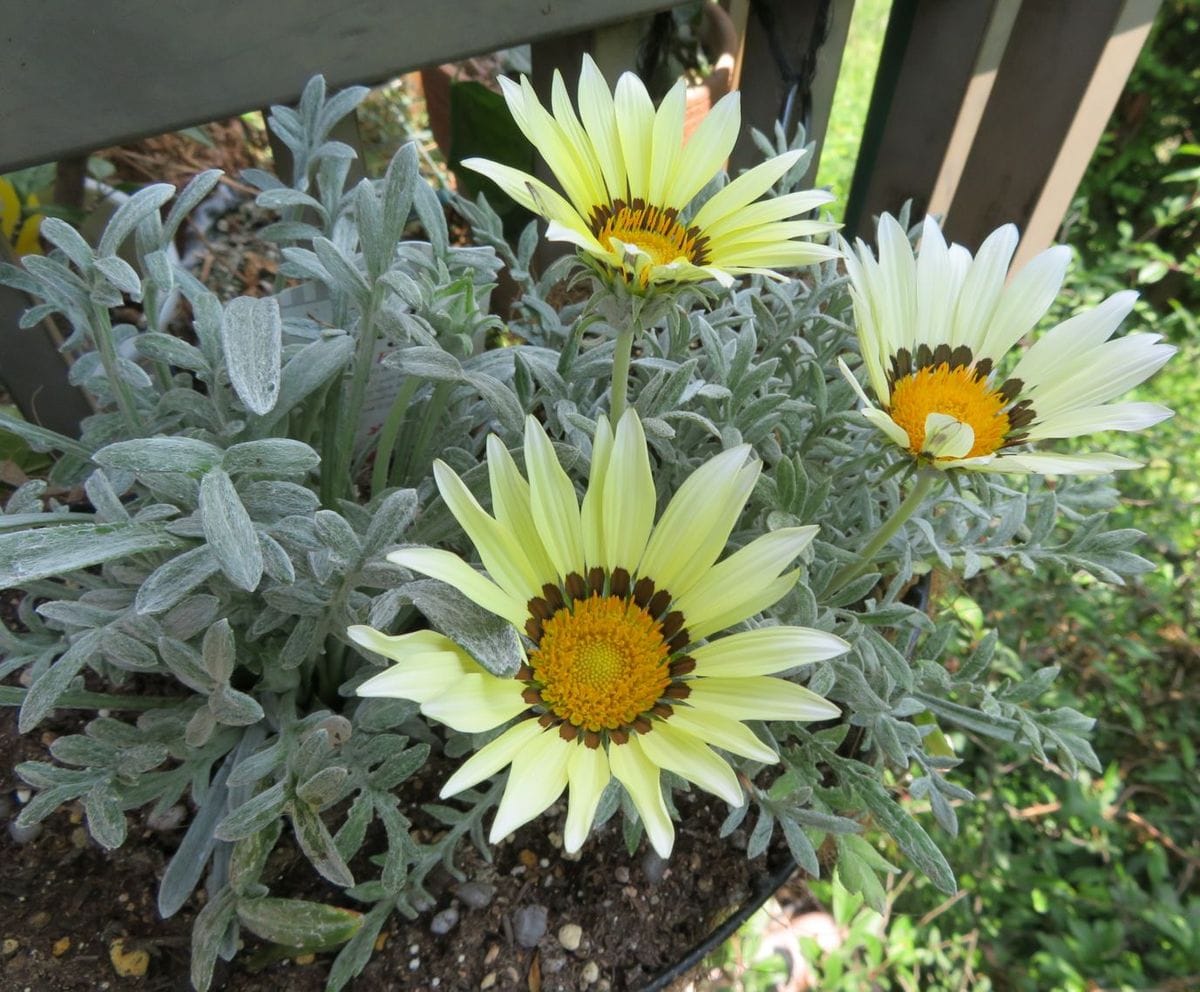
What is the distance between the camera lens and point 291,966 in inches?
30.8

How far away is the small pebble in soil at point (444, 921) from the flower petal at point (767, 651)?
15.6 inches

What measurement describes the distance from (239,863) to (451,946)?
0.21 m

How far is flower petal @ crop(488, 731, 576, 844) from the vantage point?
49cm

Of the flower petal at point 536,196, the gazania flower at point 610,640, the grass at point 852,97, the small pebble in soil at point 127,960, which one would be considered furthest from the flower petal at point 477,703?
the grass at point 852,97

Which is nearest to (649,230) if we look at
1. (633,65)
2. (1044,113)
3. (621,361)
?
(621,361)

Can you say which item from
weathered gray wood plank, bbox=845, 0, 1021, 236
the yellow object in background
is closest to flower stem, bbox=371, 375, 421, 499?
the yellow object in background

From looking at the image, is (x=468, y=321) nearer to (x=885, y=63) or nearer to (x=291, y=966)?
(x=291, y=966)

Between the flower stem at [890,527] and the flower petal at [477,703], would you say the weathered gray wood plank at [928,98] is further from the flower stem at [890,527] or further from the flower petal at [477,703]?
the flower petal at [477,703]

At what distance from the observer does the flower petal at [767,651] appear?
0.52m

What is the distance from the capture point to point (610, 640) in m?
0.60

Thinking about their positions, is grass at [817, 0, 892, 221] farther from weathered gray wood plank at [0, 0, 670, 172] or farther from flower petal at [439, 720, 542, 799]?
flower petal at [439, 720, 542, 799]

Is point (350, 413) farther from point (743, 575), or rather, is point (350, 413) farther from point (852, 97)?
point (852, 97)

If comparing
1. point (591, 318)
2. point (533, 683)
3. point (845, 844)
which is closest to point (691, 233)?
point (591, 318)

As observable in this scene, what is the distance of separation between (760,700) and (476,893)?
41 centimetres
